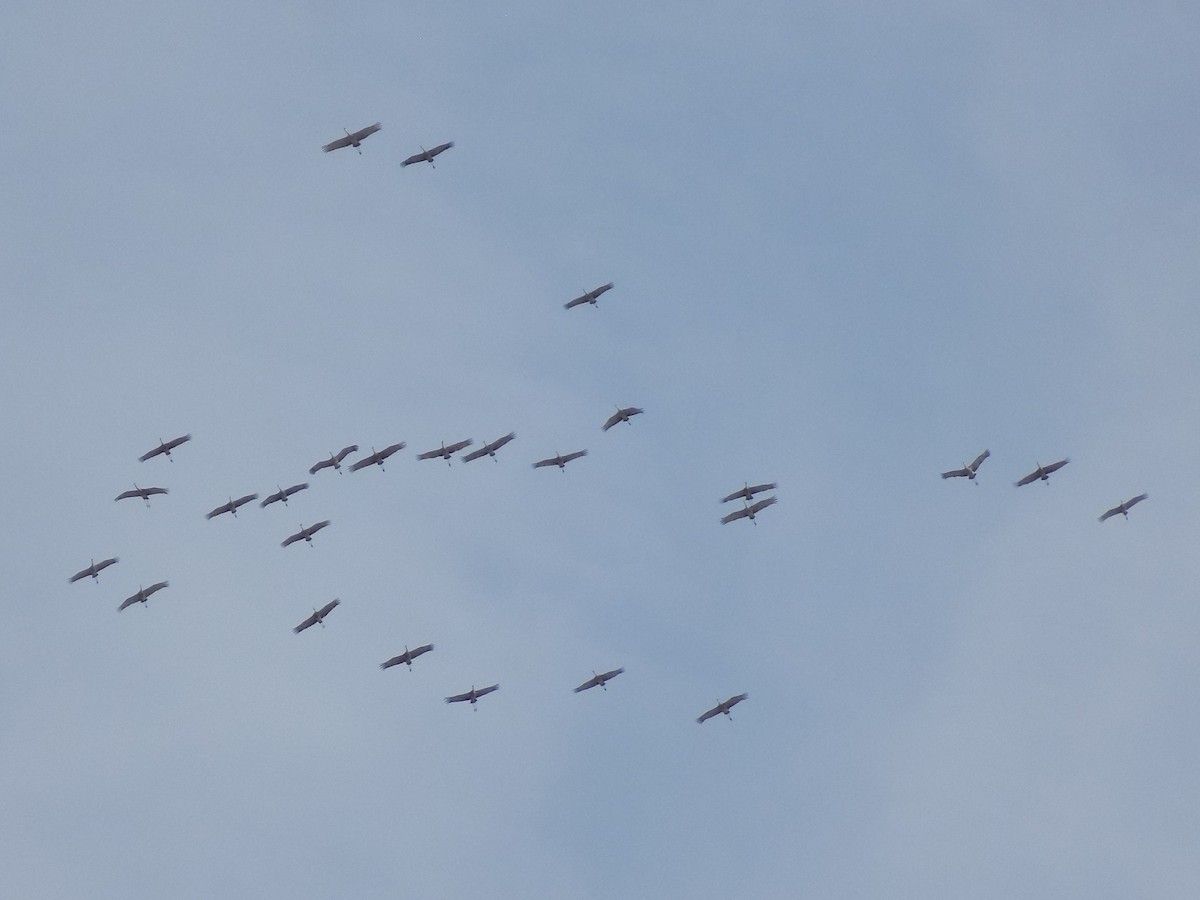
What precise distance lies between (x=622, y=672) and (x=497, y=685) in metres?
12.5

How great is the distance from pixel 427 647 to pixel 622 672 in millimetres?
19582

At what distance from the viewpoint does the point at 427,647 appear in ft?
653

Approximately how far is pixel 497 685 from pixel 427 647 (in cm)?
793

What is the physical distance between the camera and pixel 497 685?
654 feet

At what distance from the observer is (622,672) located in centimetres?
19988
